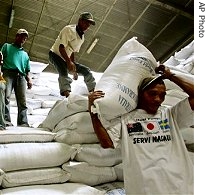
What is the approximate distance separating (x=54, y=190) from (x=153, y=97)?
70 cm

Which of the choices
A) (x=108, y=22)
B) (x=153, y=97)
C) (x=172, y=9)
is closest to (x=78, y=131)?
(x=153, y=97)

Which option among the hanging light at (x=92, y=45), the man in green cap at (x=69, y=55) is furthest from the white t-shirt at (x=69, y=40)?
the hanging light at (x=92, y=45)

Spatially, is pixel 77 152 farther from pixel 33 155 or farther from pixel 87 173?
pixel 33 155

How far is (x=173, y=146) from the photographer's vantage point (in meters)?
1.49

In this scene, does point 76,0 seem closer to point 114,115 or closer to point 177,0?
point 177,0

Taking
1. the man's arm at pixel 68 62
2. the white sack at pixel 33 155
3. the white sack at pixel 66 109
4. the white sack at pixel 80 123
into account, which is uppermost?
the man's arm at pixel 68 62

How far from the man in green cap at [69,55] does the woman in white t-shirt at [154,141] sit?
1257mm

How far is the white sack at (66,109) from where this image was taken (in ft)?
6.61

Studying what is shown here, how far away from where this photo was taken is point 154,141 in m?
1.47

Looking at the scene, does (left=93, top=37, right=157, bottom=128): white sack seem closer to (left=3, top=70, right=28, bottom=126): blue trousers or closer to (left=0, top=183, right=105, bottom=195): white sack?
(left=0, top=183, right=105, bottom=195): white sack

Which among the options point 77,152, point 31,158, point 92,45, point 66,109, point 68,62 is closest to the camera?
point 31,158

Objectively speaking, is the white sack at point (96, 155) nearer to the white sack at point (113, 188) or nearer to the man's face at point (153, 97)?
the white sack at point (113, 188)

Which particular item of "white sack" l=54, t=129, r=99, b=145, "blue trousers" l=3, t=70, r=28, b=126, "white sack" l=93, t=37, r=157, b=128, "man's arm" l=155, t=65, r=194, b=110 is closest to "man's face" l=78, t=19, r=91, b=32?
"blue trousers" l=3, t=70, r=28, b=126

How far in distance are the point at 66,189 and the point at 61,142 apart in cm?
34
